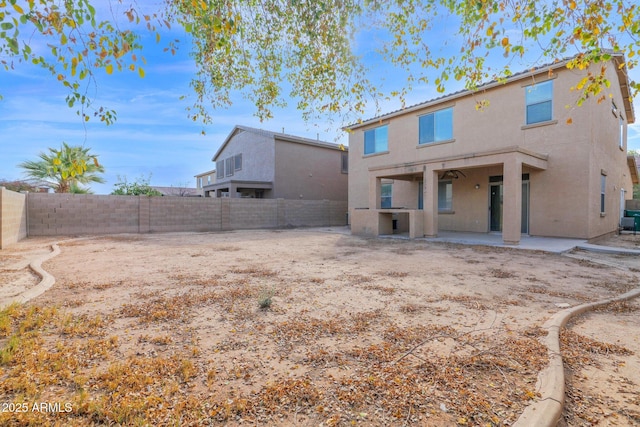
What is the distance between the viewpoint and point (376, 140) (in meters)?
17.8

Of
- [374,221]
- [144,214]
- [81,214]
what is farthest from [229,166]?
[374,221]

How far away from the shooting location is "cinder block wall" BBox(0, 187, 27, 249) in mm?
9160

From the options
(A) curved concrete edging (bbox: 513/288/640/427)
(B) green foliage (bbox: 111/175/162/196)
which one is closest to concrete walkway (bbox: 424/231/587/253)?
(A) curved concrete edging (bbox: 513/288/640/427)

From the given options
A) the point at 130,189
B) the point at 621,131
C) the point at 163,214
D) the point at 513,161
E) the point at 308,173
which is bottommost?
the point at 163,214

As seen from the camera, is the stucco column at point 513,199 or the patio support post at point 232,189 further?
the patio support post at point 232,189

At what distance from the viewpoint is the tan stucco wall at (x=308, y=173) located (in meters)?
21.9

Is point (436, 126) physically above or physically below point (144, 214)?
above

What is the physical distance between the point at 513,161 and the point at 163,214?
15.4 meters

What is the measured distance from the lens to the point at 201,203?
16922 millimetres

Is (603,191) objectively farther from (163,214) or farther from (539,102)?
(163,214)

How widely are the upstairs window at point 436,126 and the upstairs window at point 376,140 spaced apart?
2209 mm

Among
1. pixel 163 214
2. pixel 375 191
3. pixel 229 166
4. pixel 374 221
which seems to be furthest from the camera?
pixel 229 166

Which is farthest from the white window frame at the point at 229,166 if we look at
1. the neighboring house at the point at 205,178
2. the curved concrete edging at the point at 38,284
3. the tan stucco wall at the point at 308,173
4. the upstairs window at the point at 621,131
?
the upstairs window at the point at 621,131

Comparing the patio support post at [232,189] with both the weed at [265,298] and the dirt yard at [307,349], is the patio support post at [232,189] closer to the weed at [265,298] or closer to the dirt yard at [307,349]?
the dirt yard at [307,349]
